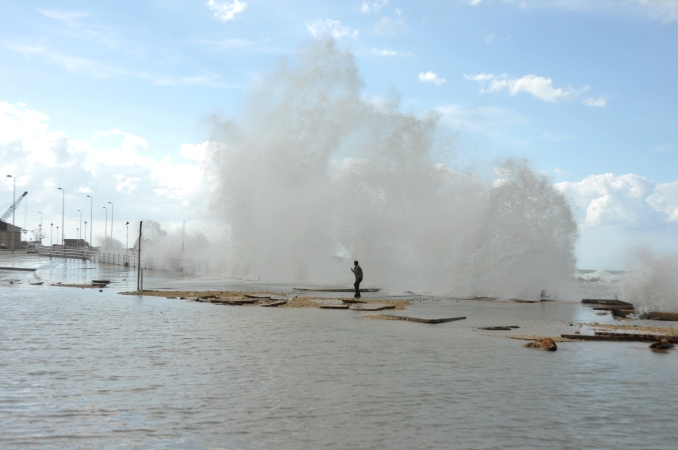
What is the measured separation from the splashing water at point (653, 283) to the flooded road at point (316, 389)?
1367 centimetres

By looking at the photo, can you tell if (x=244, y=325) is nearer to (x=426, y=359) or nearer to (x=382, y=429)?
(x=426, y=359)

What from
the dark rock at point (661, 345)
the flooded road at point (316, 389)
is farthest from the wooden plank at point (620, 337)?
the dark rock at point (661, 345)

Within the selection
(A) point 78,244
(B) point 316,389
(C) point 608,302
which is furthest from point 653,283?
(A) point 78,244

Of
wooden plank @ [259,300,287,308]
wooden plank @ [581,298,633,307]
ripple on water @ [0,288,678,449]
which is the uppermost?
wooden plank @ [581,298,633,307]

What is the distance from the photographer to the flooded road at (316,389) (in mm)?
5723

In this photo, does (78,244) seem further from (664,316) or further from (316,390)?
(316,390)

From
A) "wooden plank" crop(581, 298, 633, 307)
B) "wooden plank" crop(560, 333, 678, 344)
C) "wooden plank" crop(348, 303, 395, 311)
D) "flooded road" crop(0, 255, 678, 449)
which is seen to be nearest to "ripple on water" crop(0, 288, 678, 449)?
"flooded road" crop(0, 255, 678, 449)

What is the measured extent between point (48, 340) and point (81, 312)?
A: 5.80m

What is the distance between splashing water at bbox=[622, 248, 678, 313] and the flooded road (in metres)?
13.7

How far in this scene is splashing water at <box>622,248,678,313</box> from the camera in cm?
2472

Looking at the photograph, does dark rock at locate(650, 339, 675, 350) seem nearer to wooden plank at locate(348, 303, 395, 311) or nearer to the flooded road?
the flooded road

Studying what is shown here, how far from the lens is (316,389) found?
25.4ft

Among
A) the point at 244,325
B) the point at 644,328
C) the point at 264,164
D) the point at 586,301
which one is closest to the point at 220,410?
the point at 244,325

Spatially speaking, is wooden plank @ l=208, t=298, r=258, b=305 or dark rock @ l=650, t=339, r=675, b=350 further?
wooden plank @ l=208, t=298, r=258, b=305
